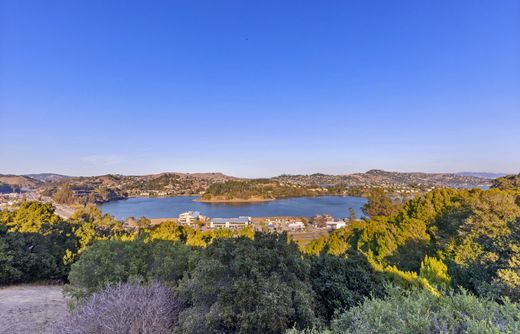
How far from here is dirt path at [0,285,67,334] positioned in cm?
656

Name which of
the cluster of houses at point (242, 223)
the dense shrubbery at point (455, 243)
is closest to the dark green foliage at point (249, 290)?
the dense shrubbery at point (455, 243)

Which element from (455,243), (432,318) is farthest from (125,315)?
(455,243)

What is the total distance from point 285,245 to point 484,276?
767 centimetres

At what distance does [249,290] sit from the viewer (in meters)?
4.27

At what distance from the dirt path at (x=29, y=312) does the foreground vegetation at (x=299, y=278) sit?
77 cm

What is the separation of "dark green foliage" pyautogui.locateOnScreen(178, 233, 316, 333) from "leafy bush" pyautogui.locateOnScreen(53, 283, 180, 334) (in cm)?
40

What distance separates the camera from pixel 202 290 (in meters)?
4.55

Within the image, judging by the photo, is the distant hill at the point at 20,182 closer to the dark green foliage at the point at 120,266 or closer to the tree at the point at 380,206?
the tree at the point at 380,206

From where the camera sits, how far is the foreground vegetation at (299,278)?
2.71m

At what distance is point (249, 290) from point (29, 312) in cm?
694

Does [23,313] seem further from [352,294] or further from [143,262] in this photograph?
[352,294]

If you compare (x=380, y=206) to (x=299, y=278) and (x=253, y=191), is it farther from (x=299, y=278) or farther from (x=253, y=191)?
(x=253, y=191)

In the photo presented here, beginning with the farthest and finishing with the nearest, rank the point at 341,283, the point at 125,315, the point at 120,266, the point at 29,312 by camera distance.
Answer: the point at 120,266
the point at 29,312
the point at 341,283
the point at 125,315

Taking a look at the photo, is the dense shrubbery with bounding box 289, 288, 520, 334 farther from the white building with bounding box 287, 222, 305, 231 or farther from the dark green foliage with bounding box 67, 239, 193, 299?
the white building with bounding box 287, 222, 305, 231
